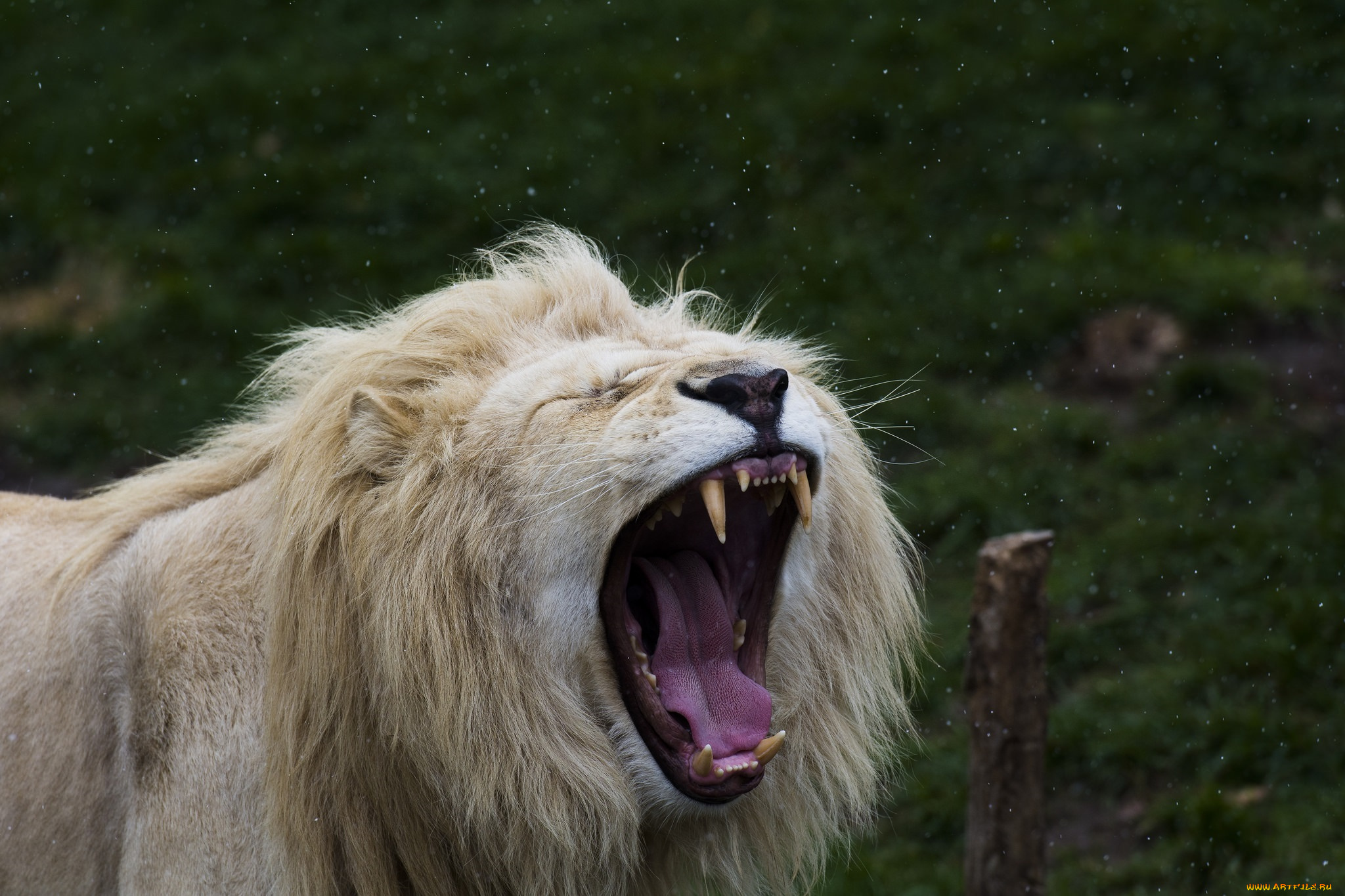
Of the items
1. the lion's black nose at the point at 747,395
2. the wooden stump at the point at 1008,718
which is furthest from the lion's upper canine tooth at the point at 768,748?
the wooden stump at the point at 1008,718

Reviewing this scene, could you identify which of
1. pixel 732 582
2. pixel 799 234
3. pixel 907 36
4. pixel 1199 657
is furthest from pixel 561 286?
pixel 907 36

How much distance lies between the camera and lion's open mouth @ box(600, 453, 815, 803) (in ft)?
7.48

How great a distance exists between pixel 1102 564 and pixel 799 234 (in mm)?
2622

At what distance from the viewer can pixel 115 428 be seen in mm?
6855

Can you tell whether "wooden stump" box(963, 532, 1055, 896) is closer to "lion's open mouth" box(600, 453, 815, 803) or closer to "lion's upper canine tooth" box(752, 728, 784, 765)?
"lion's open mouth" box(600, 453, 815, 803)

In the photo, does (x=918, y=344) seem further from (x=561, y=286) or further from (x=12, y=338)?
(x=12, y=338)

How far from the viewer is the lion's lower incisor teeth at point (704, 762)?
225cm

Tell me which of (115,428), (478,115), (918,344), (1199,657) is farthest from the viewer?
(478,115)

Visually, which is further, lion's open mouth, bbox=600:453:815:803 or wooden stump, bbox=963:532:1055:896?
wooden stump, bbox=963:532:1055:896

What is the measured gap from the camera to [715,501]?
2.18 meters

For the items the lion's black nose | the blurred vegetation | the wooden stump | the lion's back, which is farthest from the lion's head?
the blurred vegetation

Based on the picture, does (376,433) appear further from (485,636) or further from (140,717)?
(140,717)

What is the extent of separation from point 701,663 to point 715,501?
1.35ft

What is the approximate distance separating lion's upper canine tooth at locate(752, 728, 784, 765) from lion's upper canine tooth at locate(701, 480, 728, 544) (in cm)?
35
